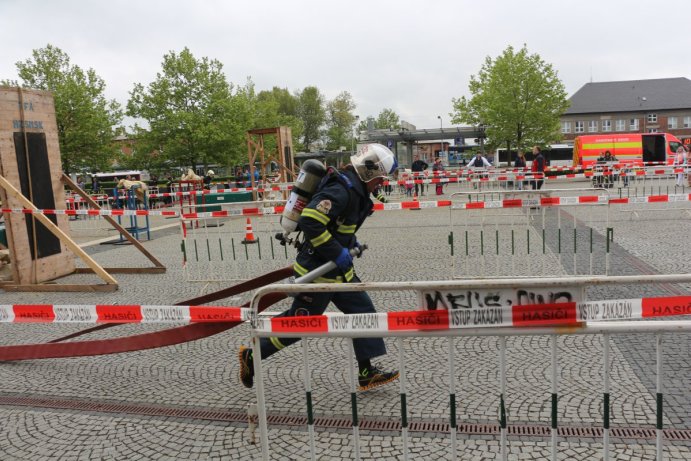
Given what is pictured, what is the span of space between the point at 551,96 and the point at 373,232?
104ft

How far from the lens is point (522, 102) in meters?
39.3

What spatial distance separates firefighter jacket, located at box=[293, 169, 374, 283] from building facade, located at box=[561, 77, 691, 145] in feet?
226

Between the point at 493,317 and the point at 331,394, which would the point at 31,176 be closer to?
the point at 331,394

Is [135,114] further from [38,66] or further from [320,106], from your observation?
[320,106]

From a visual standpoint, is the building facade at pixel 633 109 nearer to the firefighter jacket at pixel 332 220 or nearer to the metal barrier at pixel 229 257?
the metal barrier at pixel 229 257

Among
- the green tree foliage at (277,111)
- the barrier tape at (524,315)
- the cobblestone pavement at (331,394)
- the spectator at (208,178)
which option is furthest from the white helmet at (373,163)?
the green tree foliage at (277,111)

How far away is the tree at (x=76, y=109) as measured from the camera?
31.1m

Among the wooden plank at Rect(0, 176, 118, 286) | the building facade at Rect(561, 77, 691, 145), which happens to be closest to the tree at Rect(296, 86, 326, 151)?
the building facade at Rect(561, 77, 691, 145)

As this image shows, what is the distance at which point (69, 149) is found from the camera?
31141mm

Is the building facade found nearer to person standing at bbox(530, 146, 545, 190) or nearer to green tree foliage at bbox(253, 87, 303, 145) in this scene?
green tree foliage at bbox(253, 87, 303, 145)

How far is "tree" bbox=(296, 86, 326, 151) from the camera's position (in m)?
80.7

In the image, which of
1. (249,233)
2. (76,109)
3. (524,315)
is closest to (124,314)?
(524,315)

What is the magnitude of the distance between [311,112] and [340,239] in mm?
80034

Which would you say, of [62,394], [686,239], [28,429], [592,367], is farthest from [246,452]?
[686,239]
